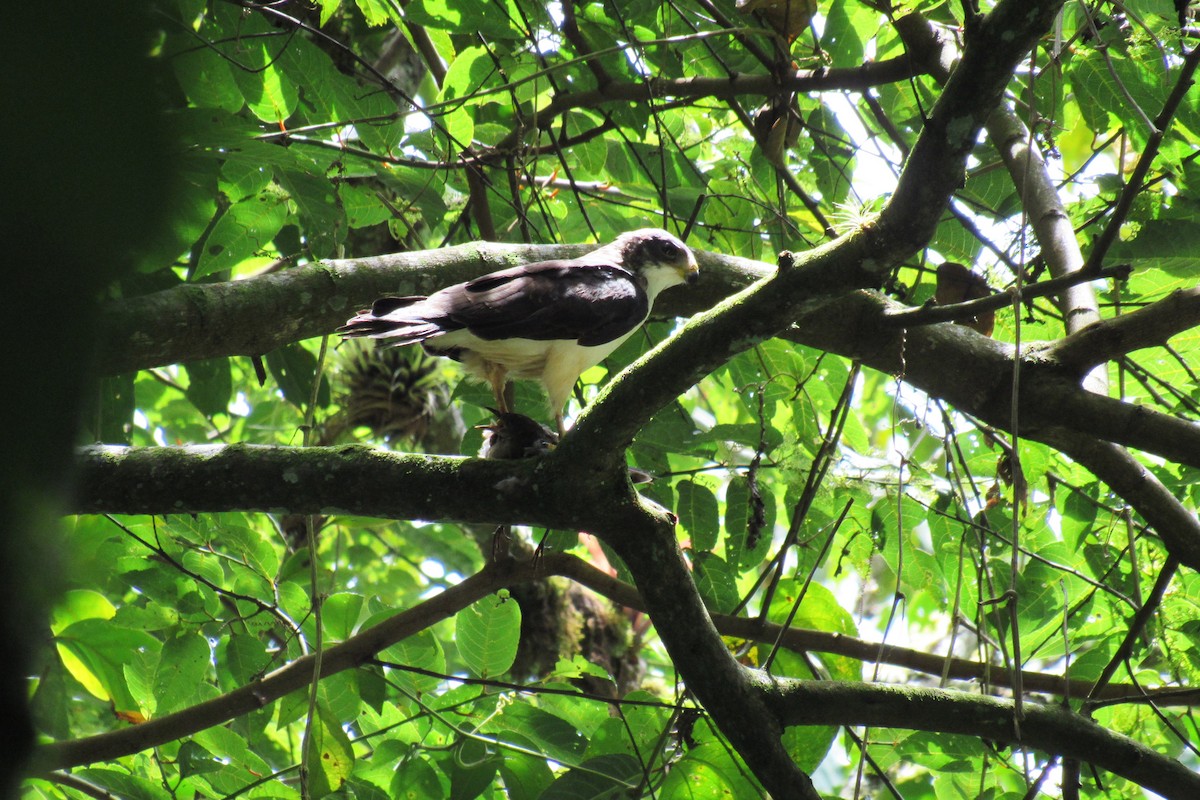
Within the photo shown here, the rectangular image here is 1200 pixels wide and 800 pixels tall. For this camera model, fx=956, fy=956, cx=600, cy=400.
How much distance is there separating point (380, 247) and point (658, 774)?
4046 mm

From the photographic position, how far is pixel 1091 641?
4648 millimetres

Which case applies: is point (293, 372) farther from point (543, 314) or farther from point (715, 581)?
point (715, 581)

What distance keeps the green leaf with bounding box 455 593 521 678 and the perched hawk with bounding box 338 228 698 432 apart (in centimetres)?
75

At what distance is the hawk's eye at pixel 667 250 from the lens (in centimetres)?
401

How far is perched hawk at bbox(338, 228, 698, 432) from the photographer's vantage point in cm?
333

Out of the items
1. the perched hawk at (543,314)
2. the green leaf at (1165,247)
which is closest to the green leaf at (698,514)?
the perched hawk at (543,314)

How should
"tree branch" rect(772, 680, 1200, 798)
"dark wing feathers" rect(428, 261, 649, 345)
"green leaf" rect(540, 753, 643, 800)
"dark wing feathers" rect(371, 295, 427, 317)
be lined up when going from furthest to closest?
1. "dark wing feathers" rect(428, 261, 649, 345)
2. "dark wing feathers" rect(371, 295, 427, 317)
3. "green leaf" rect(540, 753, 643, 800)
4. "tree branch" rect(772, 680, 1200, 798)

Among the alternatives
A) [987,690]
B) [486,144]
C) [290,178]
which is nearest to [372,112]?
[290,178]

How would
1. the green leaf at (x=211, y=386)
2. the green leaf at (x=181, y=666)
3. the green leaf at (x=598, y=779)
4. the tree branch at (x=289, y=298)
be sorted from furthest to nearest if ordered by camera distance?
the green leaf at (x=211, y=386) → the green leaf at (x=181, y=666) → the green leaf at (x=598, y=779) → the tree branch at (x=289, y=298)

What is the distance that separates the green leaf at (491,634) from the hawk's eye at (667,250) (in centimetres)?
156

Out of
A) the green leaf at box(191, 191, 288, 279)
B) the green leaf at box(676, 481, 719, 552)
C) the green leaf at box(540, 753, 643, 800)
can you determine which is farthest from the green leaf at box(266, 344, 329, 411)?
the green leaf at box(540, 753, 643, 800)

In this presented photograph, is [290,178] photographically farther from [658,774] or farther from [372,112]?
[658,774]

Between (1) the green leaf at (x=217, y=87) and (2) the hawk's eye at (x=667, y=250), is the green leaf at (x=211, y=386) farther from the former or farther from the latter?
(2) the hawk's eye at (x=667, y=250)

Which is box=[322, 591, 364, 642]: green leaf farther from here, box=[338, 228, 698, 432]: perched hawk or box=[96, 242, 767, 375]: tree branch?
box=[96, 242, 767, 375]: tree branch
